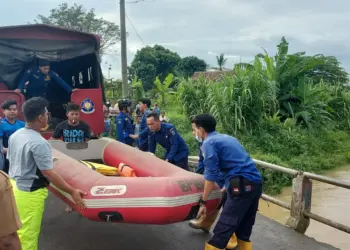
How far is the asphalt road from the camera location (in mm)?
4255

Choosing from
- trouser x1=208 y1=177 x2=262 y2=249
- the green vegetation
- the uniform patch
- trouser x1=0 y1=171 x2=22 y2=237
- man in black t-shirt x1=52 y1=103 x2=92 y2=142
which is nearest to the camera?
trouser x1=0 y1=171 x2=22 y2=237

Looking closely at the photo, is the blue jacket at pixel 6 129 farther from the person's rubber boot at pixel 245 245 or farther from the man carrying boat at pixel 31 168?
the person's rubber boot at pixel 245 245

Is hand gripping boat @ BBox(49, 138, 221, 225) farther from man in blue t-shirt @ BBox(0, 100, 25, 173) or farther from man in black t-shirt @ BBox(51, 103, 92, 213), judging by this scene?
man in blue t-shirt @ BBox(0, 100, 25, 173)

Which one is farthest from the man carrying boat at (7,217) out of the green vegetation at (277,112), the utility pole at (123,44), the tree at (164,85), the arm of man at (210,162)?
the tree at (164,85)

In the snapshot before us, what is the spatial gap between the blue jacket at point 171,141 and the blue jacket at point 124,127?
6.61ft

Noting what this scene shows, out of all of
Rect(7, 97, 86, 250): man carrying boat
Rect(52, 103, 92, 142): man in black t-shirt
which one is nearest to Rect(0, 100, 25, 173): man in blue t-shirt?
Rect(52, 103, 92, 142): man in black t-shirt

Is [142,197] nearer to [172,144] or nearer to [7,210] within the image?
[7,210]

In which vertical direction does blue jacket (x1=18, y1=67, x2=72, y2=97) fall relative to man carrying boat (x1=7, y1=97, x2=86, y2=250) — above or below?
above

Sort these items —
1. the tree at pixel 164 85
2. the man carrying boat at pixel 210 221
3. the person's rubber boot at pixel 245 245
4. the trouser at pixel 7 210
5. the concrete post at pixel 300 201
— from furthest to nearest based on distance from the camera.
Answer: the tree at pixel 164 85, the concrete post at pixel 300 201, the man carrying boat at pixel 210 221, the person's rubber boot at pixel 245 245, the trouser at pixel 7 210

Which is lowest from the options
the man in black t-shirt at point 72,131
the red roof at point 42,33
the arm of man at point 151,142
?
the arm of man at point 151,142

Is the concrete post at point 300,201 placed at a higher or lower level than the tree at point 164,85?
lower

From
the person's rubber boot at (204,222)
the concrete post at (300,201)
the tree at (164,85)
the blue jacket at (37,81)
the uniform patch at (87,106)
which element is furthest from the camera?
the tree at (164,85)

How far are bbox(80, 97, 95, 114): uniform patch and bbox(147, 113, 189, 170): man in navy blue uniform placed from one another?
76.9 inches

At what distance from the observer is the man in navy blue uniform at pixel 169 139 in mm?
5230
